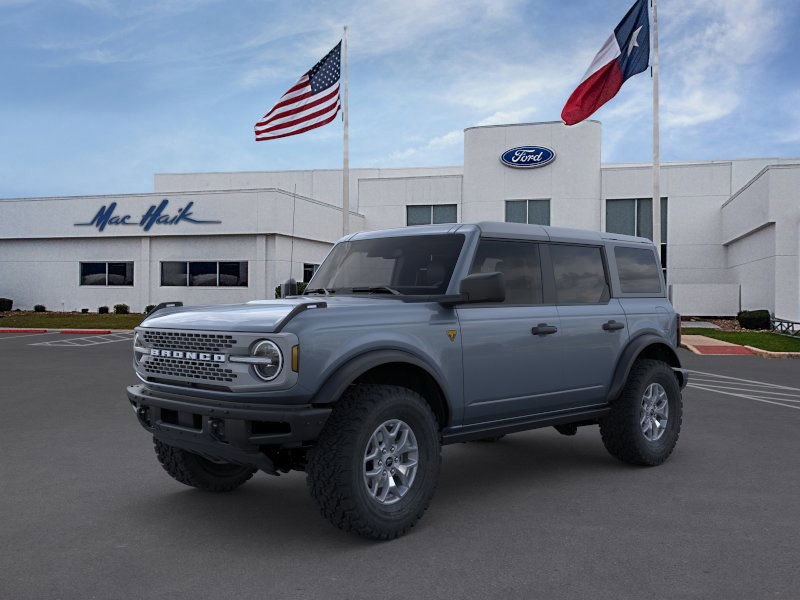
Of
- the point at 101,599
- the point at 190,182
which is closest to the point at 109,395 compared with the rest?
the point at 101,599

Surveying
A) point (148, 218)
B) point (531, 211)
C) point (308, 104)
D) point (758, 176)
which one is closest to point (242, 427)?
point (308, 104)

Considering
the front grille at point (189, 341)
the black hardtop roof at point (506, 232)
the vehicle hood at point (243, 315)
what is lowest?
the front grille at point (189, 341)

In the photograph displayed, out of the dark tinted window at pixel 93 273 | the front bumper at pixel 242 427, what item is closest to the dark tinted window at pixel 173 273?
the dark tinted window at pixel 93 273

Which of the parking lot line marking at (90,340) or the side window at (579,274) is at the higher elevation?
the side window at (579,274)

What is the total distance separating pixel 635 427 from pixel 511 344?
171cm

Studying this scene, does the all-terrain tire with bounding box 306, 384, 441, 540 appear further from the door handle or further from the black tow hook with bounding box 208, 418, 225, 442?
the door handle

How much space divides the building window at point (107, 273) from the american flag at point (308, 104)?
16.6 m

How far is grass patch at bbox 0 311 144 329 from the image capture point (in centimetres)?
2919

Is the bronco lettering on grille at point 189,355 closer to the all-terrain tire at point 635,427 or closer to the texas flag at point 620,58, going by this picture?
the all-terrain tire at point 635,427

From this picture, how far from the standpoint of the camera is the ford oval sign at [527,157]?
38469 millimetres

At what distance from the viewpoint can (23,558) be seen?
4.48 meters

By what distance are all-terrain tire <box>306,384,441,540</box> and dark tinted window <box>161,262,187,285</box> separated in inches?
1282

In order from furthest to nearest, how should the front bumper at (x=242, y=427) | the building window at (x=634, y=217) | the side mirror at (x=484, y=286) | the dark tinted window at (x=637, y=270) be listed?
the building window at (x=634, y=217) → the dark tinted window at (x=637, y=270) → the side mirror at (x=484, y=286) → the front bumper at (x=242, y=427)

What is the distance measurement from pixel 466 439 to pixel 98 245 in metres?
35.3
